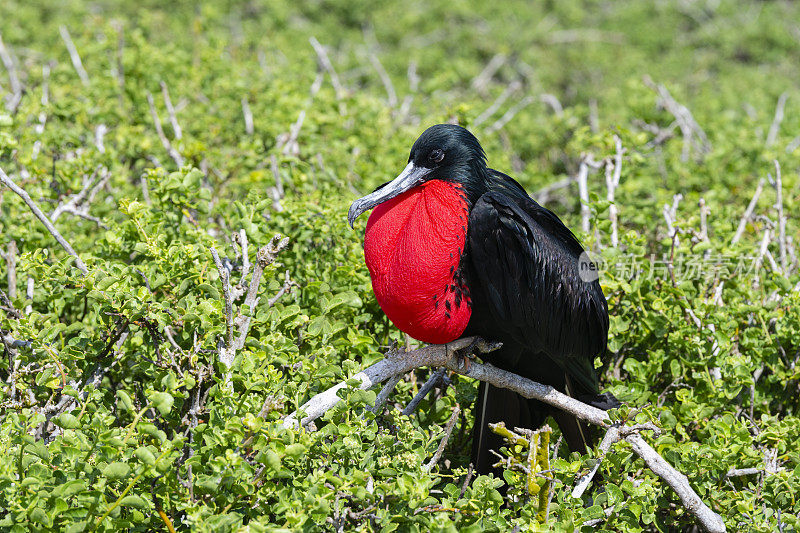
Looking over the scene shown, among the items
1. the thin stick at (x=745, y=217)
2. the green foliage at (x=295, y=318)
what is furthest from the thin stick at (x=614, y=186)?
the thin stick at (x=745, y=217)

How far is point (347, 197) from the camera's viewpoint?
119 inches

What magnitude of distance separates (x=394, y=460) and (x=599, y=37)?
6349 millimetres

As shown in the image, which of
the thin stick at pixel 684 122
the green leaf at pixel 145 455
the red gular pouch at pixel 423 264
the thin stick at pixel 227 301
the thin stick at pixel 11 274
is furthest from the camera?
the thin stick at pixel 684 122

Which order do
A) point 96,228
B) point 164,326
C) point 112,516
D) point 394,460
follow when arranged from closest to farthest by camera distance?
1. point 112,516
2. point 394,460
3. point 164,326
4. point 96,228

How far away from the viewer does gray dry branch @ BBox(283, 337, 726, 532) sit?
1871 mm

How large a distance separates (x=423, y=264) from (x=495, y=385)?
1.52 feet

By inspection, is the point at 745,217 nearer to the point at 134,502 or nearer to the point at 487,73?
the point at 134,502

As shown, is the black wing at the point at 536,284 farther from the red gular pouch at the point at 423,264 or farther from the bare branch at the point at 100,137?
the bare branch at the point at 100,137

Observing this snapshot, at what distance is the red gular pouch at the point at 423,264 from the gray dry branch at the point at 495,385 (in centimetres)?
7

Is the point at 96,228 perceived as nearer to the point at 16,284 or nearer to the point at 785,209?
the point at 16,284

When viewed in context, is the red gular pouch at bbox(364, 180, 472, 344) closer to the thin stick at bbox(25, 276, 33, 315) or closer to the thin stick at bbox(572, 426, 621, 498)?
the thin stick at bbox(572, 426, 621, 498)

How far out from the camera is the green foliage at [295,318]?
1689 mm

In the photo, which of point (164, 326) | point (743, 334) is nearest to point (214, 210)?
point (164, 326)

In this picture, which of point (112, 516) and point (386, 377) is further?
point (386, 377)
